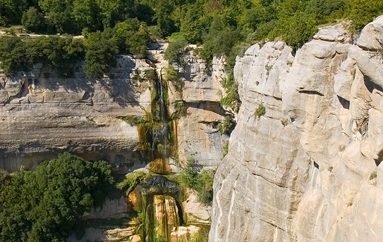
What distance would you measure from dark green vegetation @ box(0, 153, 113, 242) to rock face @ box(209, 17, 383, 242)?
23.9ft

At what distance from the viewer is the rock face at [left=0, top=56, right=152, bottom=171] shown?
22.4 meters

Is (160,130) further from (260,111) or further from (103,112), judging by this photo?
(260,111)

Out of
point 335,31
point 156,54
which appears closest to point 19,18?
point 156,54

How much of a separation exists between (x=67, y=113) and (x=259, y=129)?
11.1 m

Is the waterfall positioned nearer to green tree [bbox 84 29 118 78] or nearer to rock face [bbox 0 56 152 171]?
rock face [bbox 0 56 152 171]

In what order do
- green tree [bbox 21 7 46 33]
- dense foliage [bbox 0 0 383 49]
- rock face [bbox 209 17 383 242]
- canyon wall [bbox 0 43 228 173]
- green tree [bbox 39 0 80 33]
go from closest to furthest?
rock face [bbox 209 17 383 242] → dense foliage [bbox 0 0 383 49] → canyon wall [bbox 0 43 228 173] → green tree [bbox 21 7 46 33] → green tree [bbox 39 0 80 33]

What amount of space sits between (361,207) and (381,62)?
10.9ft

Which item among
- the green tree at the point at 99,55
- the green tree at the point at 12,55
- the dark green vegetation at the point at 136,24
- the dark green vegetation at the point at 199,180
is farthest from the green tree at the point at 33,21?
the dark green vegetation at the point at 199,180

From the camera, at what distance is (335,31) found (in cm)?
1244

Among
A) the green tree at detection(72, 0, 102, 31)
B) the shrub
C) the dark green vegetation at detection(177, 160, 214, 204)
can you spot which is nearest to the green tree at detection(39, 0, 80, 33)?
the green tree at detection(72, 0, 102, 31)

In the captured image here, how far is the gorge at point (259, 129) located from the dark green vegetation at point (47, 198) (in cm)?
121

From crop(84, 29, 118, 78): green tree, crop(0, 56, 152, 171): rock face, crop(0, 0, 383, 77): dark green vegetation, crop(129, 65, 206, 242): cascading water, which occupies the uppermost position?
crop(0, 0, 383, 77): dark green vegetation

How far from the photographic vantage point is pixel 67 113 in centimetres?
2298

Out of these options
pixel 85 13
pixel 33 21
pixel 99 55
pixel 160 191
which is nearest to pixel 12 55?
pixel 99 55
